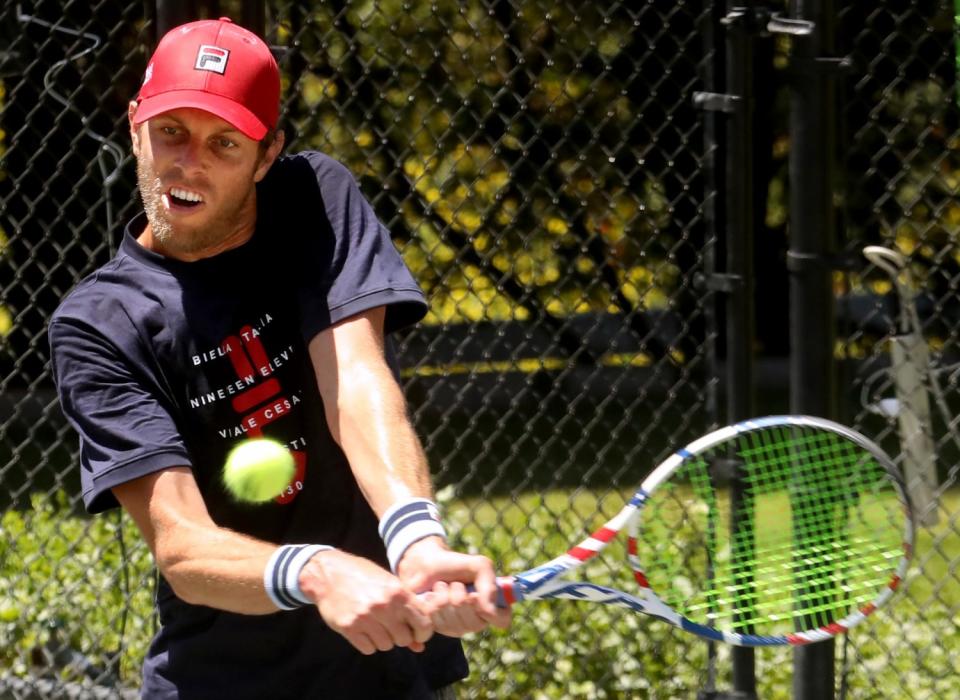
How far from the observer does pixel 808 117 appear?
3.66 metres

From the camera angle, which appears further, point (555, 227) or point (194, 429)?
point (555, 227)

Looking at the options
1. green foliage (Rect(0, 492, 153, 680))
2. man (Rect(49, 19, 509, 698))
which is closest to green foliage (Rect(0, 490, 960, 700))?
green foliage (Rect(0, 492, 153, 680))

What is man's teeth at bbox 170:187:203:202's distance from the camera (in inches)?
104

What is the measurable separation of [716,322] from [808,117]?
65 cm

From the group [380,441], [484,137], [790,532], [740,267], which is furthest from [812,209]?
[484,137]

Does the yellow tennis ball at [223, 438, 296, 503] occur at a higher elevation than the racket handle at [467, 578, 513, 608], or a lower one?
higher

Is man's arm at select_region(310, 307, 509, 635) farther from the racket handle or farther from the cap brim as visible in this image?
the cap brim

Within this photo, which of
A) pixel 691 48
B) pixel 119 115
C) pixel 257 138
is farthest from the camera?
pixel 691 48

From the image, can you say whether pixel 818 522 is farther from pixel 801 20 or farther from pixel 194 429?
pixel 194 429

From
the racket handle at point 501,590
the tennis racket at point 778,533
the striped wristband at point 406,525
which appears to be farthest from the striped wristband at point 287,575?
the tennis racket at point 778,533

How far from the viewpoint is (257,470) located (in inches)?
105

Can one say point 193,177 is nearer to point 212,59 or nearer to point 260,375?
point 212,59

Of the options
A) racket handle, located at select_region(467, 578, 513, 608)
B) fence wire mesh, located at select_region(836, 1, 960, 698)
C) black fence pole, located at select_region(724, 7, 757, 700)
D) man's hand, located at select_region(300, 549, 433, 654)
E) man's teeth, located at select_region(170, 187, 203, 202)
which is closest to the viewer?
man's hand, located at select_region(300, 549, 433, 654)

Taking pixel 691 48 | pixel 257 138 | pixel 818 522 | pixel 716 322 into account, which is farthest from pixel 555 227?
pixel 257 138
